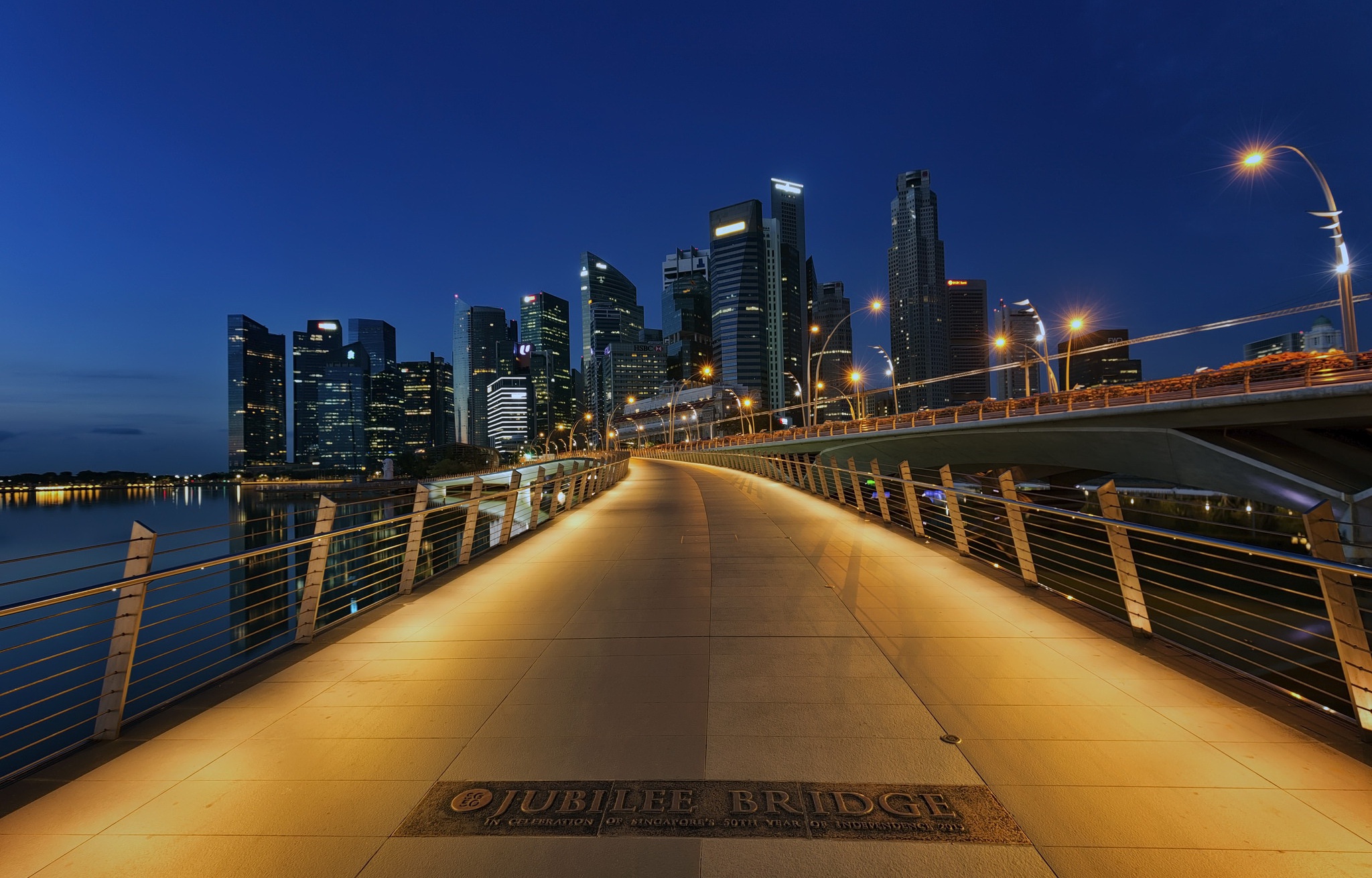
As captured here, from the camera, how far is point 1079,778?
3889 millimetres

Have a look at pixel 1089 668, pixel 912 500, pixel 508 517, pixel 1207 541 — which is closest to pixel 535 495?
pixel 508 517

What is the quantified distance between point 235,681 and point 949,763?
581 centimetres

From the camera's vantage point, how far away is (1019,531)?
909 centimetres

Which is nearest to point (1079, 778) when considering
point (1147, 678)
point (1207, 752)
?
point (1207, 752)

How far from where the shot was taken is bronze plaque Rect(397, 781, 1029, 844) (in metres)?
3.39

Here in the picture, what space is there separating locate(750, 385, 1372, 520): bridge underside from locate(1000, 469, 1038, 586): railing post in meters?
17.1

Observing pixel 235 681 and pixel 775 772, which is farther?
pixel 235 681

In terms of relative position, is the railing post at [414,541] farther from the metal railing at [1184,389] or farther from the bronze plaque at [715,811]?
the metal railing at [1184,389]

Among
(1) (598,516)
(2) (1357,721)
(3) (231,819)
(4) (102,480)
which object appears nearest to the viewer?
(3) (231,819)

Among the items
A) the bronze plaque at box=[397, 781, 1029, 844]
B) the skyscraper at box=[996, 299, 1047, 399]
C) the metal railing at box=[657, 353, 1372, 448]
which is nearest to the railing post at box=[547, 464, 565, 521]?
the bronze plaque at box=[397, 781, 1029, 844]

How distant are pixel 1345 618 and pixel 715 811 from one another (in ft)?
14.5

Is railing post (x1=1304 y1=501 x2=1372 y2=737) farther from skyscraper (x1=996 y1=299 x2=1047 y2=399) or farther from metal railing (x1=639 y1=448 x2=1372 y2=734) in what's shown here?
skyscraper (x1=996 y1=299 x2=1047 y2=399)

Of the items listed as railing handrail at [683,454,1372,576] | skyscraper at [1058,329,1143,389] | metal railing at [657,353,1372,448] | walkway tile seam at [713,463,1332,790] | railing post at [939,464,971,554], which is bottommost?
walkway tile seam at [713,463,1332,790]

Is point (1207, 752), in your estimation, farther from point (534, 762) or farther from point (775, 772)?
point (534, 762)
